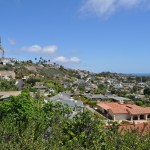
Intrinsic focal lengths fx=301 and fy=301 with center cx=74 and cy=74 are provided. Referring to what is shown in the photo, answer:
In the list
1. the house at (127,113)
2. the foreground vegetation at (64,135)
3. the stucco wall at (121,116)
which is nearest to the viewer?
the foreground vegetation at (64,135)

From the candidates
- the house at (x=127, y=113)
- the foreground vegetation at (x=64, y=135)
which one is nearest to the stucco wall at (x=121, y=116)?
the house at (x=127, y=113)

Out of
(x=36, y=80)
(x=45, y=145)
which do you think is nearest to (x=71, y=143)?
(x=45, y=145)

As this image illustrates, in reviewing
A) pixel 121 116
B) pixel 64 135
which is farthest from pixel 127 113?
pixel 64 135

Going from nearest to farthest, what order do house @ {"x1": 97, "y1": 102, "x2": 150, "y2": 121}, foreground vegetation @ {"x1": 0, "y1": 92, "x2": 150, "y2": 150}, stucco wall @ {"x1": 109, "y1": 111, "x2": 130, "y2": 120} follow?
foreground vegetation @ {"x1": 0, "y1": 92, "x2": 150, "y2": 150}
house @ {"x1": 97, "y1": 102, "x2": 150, "y2": 121}
stucco wall @ {"x1": 109, "y1": 111, "x2": 130, "y2": 120}

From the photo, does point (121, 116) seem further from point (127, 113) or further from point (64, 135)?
point (64, 135)

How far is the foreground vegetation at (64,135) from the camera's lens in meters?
12.3

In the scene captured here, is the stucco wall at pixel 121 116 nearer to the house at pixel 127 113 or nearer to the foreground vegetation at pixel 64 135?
the house at pixel 127 113

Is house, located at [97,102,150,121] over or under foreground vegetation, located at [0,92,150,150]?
under

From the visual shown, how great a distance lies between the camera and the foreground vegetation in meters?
12.3

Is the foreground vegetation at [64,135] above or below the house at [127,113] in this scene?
above

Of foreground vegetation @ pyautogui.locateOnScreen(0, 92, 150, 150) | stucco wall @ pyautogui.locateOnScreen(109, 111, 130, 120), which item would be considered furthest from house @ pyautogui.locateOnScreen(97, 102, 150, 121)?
foreground vegetation @ pyautogui.locateOnScreen(0, 92, 150, 150)

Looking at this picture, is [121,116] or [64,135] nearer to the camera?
[64,135]

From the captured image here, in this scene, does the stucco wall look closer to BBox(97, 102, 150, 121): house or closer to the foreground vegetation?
BBox(97, 102, 150, 121): house

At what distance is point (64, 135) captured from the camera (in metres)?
16.3
